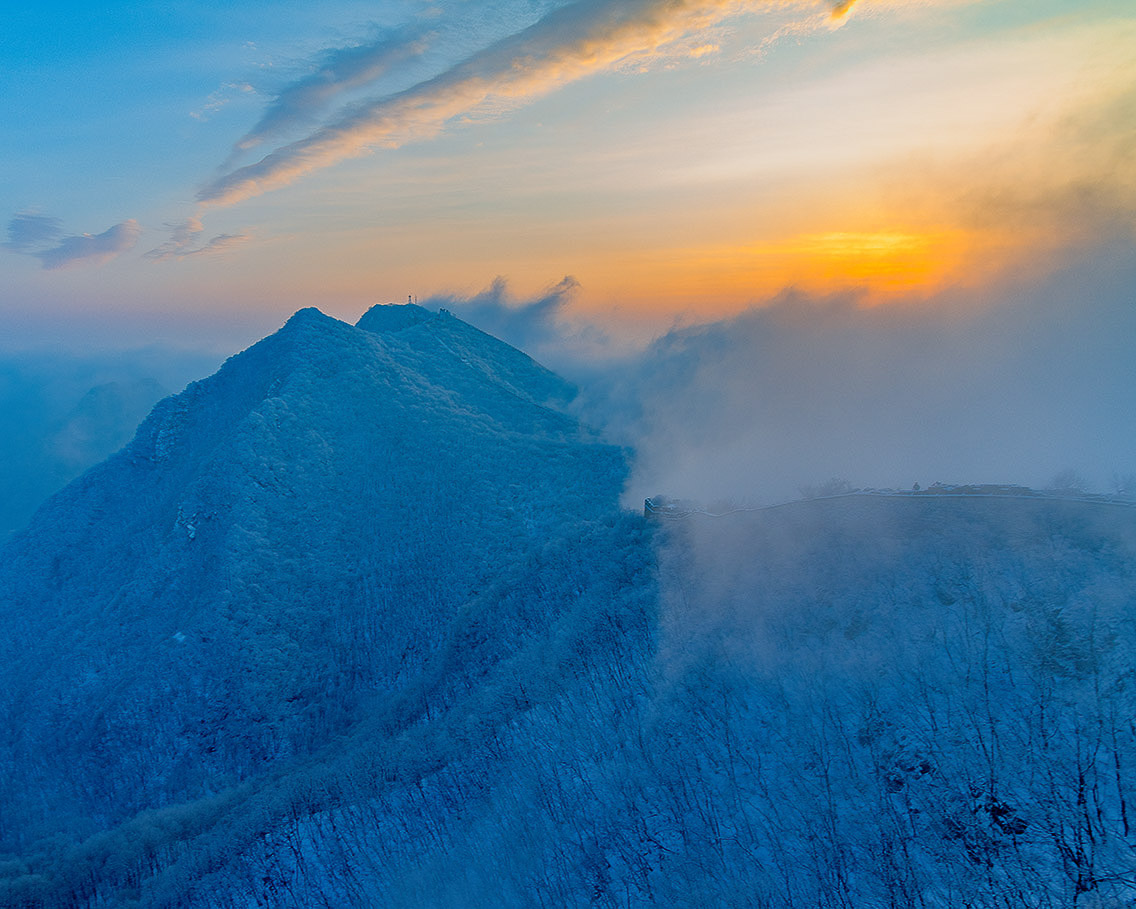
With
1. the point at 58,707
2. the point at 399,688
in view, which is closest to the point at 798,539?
the point at 399,688

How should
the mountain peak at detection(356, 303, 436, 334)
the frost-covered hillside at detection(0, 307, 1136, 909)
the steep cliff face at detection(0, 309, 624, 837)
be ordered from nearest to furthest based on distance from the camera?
the frost-covered hillside at detection(0, 307, 1136, 909) → the steep cliff face at detection(0, 309, 624, 837) → the mountain peak at detection(356, 303, 436, 334)

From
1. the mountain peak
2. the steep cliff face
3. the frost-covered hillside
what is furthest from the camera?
the mountain peak

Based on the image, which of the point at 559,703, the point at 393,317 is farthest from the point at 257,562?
the point at 393,317

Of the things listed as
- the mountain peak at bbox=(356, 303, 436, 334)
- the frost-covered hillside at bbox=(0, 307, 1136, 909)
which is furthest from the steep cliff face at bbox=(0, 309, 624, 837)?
the mountain peak at bbox=(356, 303, 436, 334)

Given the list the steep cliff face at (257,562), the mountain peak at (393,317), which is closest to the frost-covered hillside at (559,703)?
the steep cliff face at (257,562)

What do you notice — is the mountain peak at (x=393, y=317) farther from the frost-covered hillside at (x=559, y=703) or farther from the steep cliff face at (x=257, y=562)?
the frost-covered hillside at (x=559, y=703)

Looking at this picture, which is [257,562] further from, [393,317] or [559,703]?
[393,317]

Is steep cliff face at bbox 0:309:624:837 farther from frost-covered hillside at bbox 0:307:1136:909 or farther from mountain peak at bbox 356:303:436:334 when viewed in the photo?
mountain peak at bbox 356:303:436:334

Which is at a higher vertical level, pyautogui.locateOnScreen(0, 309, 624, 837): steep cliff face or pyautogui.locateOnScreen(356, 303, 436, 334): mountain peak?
pyautogui.locateOnScreen(356, 303, 436, 334): mountain peak

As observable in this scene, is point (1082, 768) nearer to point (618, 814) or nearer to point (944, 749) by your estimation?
point (944, 749)
